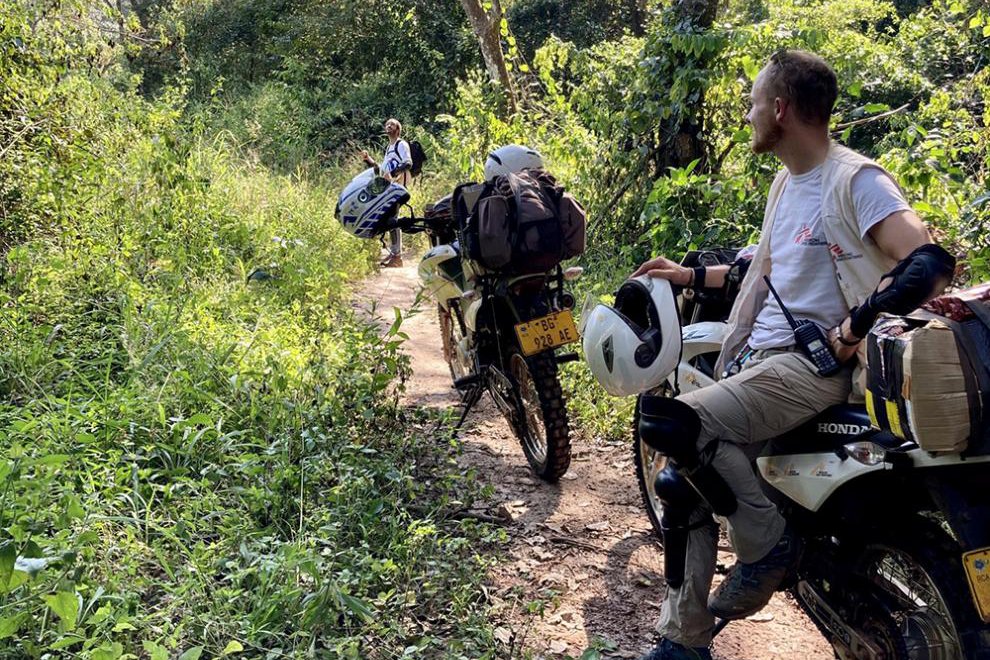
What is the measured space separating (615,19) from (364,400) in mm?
18645

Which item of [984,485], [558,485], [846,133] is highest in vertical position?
[846,133]

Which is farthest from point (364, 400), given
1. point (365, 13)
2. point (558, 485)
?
point (365, 13)

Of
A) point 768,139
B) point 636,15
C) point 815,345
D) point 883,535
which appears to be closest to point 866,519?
point 883,535

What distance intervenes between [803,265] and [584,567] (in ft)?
5.52

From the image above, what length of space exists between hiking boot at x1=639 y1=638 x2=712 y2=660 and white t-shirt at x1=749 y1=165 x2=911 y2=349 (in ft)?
3.31

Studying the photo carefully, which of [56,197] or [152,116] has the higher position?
[152,116]

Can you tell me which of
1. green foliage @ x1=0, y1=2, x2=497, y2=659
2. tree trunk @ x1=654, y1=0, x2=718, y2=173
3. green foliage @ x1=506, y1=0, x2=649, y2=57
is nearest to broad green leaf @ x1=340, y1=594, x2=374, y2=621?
green foliage @ x1=0, y1=2, x2=497, y2=659

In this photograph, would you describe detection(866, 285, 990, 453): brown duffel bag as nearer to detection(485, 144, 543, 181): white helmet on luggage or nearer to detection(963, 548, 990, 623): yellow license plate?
detection(963, 548, 990, 623): yellow license plate

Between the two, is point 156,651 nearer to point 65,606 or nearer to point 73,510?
point 65,606

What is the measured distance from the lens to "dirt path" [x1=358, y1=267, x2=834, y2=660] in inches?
121

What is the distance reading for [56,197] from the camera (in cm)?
554

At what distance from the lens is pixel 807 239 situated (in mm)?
2641

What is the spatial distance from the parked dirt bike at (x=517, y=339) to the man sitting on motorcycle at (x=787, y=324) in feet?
4.95

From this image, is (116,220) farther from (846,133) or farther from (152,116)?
(846,133)
